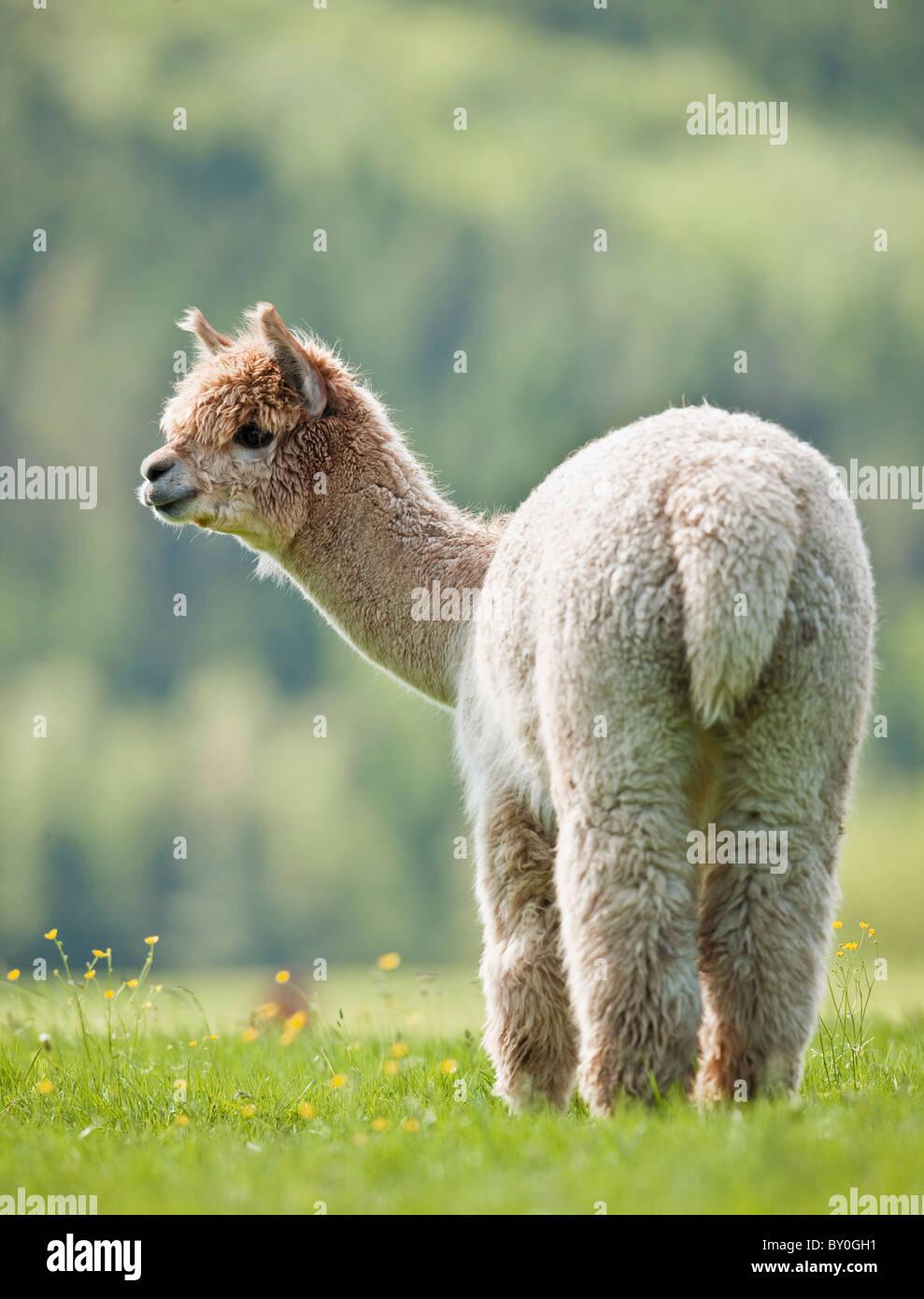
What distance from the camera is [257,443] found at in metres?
5.73

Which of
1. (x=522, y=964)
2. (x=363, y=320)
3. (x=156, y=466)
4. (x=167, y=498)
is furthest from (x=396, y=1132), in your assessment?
(x=363, y=320)

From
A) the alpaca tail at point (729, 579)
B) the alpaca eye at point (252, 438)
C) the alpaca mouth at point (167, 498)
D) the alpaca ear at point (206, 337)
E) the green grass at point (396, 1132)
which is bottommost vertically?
the green grass at point (396, 1132)

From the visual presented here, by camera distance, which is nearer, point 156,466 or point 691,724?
point 691,724

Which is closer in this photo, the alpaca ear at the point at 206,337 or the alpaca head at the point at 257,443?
the alpaca head at the point at 257,443

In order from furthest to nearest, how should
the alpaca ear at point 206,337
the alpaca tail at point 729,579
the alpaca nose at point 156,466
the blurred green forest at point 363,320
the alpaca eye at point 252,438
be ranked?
the blurred green forest at point 363,320, the alpaca ear at point 206,337, the alpaca eye at point 252,438, the alpaca nose at point 156,466, the alpaca tail at point 729,579

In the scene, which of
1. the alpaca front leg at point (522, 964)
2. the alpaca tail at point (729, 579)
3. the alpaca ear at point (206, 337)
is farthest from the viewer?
the alpaca ear at point (206, 337)

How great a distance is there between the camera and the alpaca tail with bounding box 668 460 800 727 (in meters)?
3.72

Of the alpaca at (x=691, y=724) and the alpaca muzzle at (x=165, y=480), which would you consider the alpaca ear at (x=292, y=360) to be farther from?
the alpaca at (x=691, y=724)

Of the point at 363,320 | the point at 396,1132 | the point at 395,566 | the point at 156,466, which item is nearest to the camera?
the point at 396,1132

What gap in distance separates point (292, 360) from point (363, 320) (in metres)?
45.9

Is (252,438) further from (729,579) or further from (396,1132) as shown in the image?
(396,1132)

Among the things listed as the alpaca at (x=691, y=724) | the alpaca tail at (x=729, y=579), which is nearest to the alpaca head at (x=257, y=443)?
the alpaca at (x=691, y=724)

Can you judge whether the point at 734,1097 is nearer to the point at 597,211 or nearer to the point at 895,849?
the point at 895,849

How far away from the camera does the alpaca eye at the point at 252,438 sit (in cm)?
571
